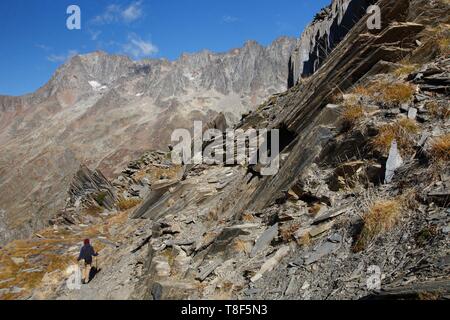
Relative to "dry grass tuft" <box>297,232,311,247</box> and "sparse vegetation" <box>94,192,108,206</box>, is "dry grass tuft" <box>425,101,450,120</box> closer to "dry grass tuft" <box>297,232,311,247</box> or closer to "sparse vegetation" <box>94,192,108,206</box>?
"dry grass tuft" <box>297,232,311,247</box>

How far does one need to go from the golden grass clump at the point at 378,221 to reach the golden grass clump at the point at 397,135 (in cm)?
176

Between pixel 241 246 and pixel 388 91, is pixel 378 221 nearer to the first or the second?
pixel 241 246

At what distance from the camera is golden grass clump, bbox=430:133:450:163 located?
24.1 feet

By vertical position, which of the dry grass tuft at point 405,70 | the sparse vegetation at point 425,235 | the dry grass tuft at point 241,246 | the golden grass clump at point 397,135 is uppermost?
the dry grass tuft at point 405,70

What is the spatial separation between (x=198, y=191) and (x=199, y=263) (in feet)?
19.9

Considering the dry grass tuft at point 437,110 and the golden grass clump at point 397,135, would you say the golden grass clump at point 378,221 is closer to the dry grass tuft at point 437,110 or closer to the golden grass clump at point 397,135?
the golden grass clump at point 397,135

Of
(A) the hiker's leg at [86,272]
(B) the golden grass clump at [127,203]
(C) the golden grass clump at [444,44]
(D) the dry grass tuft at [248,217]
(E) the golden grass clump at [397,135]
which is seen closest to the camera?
(E) the golden grass clump at [397,135]

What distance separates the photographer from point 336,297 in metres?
6.32

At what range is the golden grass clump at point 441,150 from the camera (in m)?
7.34

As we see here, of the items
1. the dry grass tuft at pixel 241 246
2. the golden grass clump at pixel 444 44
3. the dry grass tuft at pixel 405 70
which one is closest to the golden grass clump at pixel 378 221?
the dry grass tuft at pixel 241 246

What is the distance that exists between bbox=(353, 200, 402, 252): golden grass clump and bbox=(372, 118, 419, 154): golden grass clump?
1.76 meters

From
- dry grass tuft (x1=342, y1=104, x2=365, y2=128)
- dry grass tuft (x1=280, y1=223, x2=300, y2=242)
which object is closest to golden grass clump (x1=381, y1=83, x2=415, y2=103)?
dry grass tuft (x1=342, y1=104, x2=365, y2=128)
